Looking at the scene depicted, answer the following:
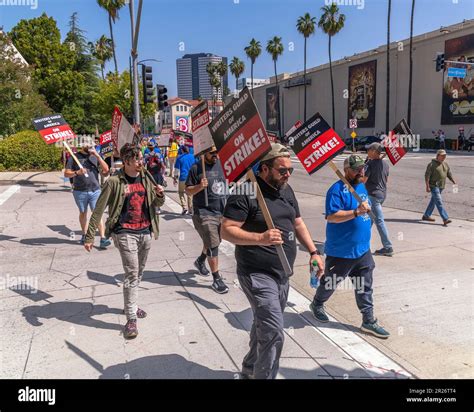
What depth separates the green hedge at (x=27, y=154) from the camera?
18.8m

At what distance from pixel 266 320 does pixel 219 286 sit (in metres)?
2.25

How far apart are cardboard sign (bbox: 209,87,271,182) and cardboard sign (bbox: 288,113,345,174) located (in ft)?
5.38

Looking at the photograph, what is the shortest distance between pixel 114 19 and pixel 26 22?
13126 mm

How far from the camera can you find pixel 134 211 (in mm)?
4125

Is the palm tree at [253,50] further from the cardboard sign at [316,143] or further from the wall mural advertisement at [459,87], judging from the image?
the cardboard sign at [316,143]

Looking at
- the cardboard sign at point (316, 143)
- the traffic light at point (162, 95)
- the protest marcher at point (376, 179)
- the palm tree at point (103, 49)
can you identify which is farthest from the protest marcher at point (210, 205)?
the palm tree at point (103, 49)

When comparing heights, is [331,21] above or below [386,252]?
above

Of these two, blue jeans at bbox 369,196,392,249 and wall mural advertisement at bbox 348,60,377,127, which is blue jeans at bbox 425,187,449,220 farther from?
wall mural advertisement at bbox 348,60,377,127

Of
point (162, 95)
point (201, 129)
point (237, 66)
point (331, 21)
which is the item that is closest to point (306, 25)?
point (331, 21)

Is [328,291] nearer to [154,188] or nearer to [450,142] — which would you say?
[154,188]

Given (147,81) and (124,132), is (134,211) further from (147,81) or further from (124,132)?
(147,81)

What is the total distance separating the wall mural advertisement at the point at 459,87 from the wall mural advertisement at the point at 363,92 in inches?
368

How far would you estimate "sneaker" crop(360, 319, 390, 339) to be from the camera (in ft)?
12.9

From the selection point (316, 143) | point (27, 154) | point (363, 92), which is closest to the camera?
point (316, 143)
